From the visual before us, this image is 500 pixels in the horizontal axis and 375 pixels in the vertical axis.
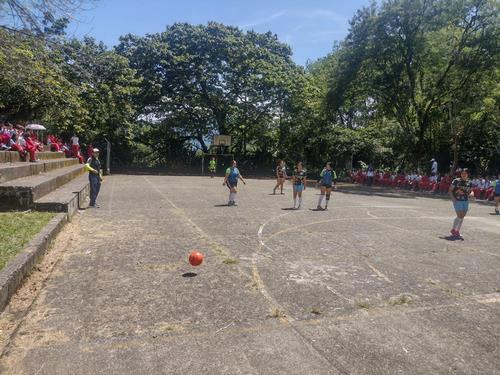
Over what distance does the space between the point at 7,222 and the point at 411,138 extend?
99.4 ft

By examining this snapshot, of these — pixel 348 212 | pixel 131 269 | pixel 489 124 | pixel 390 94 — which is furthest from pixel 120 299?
pixel 489 124

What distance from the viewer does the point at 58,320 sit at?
5.05 m

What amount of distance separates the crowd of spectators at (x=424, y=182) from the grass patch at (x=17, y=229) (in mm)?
21889

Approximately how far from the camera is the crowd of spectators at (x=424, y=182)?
2644 centimetres

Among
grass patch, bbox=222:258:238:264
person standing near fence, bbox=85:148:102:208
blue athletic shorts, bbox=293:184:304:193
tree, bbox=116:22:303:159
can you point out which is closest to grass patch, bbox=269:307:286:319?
grass patch, bbox=222:258:238:264

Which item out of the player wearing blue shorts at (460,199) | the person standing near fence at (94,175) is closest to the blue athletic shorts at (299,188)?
the player wearing blue shorts at (460,199)

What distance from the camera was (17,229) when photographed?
8344 mm

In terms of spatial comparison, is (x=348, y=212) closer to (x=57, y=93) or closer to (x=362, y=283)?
(x=362, y=283)

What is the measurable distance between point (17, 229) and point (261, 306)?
533cm

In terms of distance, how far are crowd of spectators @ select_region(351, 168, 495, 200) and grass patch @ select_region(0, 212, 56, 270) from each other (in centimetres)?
2189

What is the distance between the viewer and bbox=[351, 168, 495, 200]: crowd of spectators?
2644 cm

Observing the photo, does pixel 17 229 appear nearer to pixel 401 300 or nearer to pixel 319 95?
pixel 401 300

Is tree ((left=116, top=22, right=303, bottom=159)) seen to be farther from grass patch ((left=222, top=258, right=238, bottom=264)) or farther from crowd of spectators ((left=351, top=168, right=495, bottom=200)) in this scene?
grass patch ((left=222, top=258, right=238, bottom=264))

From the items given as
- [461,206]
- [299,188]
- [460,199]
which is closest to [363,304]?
[461,206]
